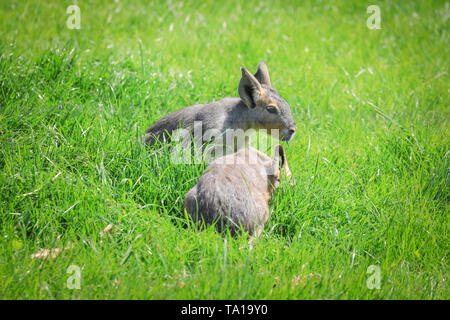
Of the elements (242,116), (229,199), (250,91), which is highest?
(250,91)

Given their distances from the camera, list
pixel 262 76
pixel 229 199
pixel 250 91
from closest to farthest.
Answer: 1. pixel 229 199
2. pixel 250 91
3. pixel 262 76

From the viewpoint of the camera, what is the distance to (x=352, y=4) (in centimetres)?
851

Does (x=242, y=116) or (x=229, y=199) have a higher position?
(x=242, y=116)

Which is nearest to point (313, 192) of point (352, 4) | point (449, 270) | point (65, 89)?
point (449, 270)

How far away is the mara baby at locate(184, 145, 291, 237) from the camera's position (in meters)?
3.31

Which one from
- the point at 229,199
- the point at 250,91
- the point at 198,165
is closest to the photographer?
the point at 229,199

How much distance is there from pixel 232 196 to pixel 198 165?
757 mm

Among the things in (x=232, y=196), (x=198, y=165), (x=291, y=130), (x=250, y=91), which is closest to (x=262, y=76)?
(x=250, y=91)

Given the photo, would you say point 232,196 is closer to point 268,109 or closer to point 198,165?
point 198,165

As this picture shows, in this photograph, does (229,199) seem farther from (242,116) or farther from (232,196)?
(242,116)

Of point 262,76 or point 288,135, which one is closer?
point 288,135

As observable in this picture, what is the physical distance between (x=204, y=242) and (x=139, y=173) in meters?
1.03

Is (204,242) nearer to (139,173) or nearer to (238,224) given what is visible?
(238,224)

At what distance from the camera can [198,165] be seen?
4027 millimetres
